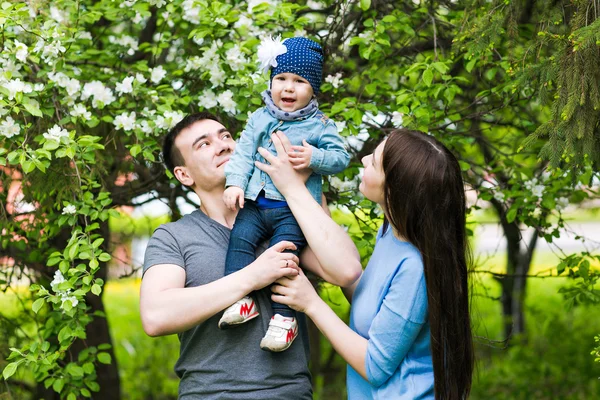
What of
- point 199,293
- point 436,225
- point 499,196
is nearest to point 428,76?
point 499,196

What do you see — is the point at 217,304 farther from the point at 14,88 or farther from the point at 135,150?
the point at 14,88

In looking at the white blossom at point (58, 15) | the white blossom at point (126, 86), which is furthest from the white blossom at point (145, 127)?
the white blossom at point (58, 15)

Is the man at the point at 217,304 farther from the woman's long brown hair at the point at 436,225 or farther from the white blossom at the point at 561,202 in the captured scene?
the white blossom at the point at 561,202

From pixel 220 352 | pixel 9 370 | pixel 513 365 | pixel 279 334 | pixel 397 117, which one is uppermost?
Result: pixel 397 117

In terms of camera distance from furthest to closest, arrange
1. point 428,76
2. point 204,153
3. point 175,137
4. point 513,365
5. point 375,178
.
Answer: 1. point 513,365
2. point 428,76
3. point 175,137
4. point 204,153
5. point 375,178

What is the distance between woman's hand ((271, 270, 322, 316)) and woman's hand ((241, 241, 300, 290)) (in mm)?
32

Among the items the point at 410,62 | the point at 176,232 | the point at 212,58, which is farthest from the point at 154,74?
the point at 410,62

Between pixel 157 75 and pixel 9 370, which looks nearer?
pixel 9 370

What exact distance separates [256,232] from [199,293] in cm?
34

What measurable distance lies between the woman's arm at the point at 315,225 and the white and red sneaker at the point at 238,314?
30cm

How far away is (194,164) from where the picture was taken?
293 cm

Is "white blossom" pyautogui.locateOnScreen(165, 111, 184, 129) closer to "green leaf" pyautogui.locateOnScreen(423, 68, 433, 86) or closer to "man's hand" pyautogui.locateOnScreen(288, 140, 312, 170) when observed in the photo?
"man's hand" pyautogui.locateOnScreen(288, 140, 312, 170)

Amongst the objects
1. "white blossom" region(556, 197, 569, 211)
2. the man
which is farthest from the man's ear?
"white blossom" region(556, 197, 569, 211)

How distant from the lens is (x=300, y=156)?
8.63 feet
